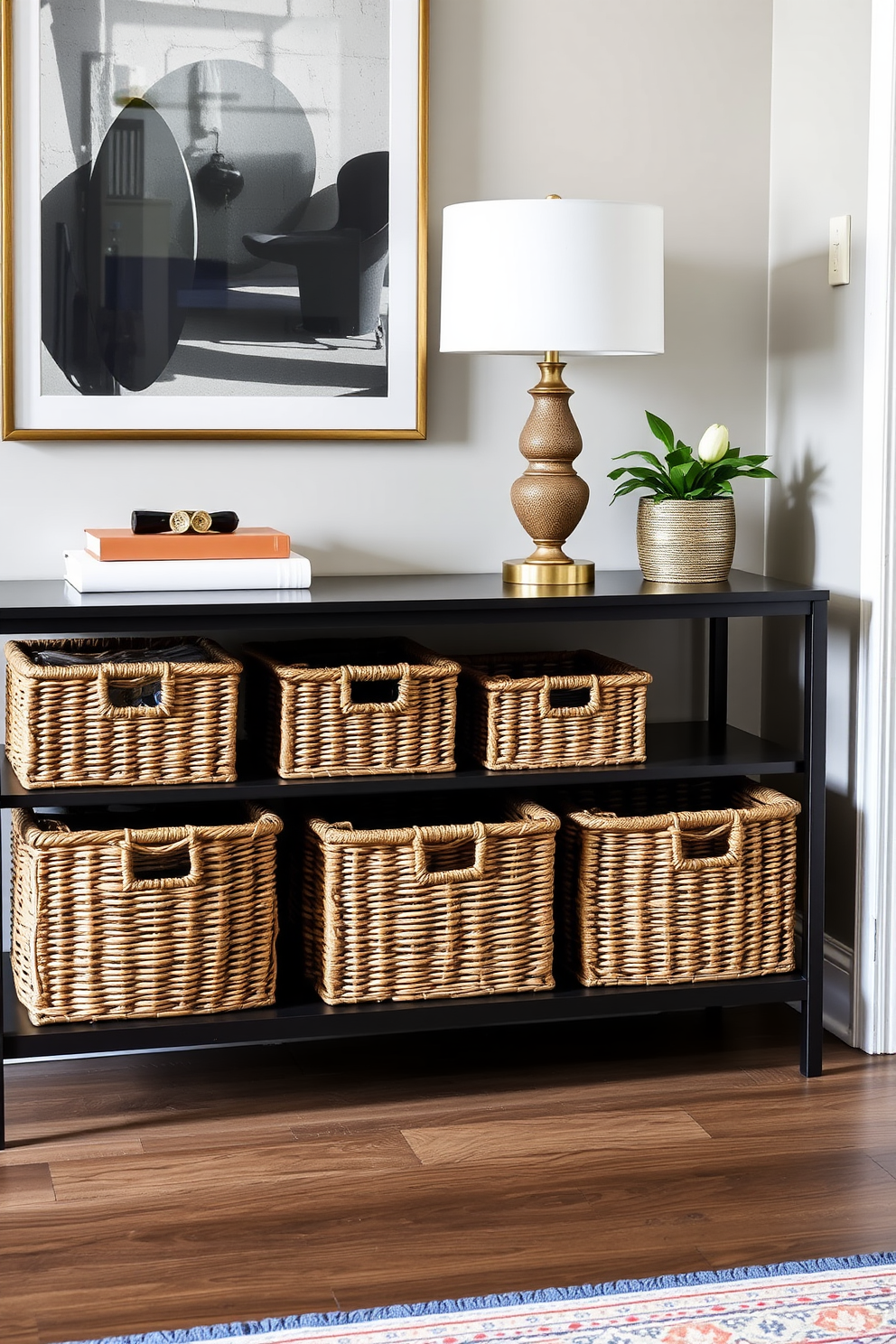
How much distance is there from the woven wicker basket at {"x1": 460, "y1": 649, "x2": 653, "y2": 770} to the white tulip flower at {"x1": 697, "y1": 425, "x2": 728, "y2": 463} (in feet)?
1.31

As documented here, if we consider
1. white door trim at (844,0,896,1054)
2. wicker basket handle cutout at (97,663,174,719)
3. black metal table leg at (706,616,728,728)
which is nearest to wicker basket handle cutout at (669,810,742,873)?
white door trim at (844,0,896,1054)

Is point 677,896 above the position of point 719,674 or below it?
below

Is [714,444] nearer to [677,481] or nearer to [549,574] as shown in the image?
[677,481]

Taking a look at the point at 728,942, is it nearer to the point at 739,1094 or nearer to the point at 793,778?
the point at 739,1094

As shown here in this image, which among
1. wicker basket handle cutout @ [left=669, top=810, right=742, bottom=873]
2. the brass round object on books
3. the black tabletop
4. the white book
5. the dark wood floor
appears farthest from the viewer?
the brass round object on books

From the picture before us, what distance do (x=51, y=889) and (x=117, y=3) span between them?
1417 mm

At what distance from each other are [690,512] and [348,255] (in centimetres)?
73

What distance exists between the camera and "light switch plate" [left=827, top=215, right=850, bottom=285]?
2465 millimetres

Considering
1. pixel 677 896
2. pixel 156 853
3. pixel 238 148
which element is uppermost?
pixel 238 148

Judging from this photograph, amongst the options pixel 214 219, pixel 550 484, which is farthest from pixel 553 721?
pixel 214 219

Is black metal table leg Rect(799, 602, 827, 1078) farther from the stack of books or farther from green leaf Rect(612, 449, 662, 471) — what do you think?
the stack of books

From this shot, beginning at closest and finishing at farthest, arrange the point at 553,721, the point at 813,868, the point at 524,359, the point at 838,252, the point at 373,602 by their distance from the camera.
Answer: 1. the point at 373,602
2. the point at 553,721
3. the point at 813,868
4. the point at 838,252
5. the point at 524,359

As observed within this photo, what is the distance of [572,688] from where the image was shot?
226cm

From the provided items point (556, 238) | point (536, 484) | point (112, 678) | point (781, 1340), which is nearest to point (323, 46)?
point (556, 238)
